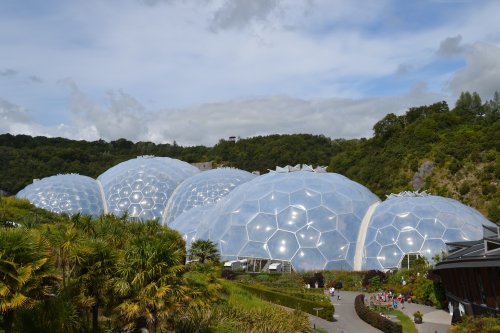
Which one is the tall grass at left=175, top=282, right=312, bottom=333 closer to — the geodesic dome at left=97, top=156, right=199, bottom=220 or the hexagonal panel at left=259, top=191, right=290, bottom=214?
the hexagonal panel at left=259, top=191, right=290, bottom=214

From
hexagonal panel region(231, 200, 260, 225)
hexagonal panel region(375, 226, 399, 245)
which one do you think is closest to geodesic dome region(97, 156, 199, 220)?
hexagonal panel region(231, 200, 260, 225)

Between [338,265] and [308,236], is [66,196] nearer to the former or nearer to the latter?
[308,236]

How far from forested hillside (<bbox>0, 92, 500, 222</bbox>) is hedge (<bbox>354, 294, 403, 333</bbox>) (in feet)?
118

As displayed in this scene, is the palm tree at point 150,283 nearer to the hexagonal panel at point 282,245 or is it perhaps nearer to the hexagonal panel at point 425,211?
the hexagonal panel at point 282,245

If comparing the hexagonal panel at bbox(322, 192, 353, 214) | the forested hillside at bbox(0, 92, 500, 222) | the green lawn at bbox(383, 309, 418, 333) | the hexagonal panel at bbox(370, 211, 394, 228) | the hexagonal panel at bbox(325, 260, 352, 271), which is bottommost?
the green lawn at bbox(383, 309, 418, 333)

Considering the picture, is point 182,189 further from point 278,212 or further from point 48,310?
point 48,310

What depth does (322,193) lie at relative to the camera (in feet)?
147

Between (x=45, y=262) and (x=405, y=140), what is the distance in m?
69.6

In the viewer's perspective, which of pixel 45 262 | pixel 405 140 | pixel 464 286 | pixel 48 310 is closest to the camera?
pixel 45 262

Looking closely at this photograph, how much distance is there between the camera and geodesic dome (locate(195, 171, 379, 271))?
133 ft

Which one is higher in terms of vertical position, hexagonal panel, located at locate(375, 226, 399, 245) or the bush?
hexagonal panel, located at locate(375, 226, 399, 245)

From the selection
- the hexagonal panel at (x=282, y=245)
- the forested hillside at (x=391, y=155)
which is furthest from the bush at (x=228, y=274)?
the forested hillside at (x=391, y=155)

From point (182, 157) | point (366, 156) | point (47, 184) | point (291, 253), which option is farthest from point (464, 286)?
point (182, 157)

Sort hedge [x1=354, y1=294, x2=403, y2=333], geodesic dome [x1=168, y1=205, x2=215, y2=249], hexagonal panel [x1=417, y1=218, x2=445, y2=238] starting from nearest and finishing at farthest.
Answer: hedge [x1=354, y1=294, x2=403, y2=333] → hexagonal panel [x1=417, y1=218, x2=445, y2=238] → geodesic dome [x1=168, y1=205, x2=215, y2=249]
